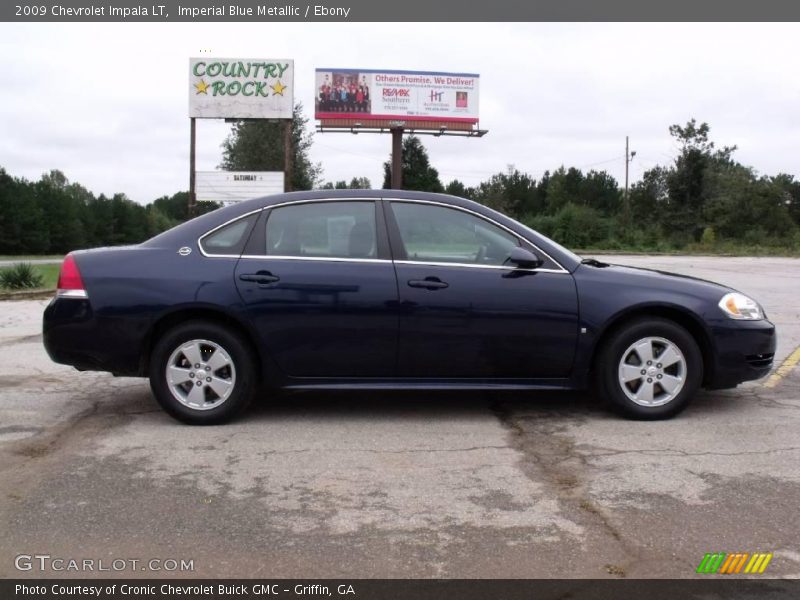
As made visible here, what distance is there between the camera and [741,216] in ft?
194

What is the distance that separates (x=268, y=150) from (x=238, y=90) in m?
24.9

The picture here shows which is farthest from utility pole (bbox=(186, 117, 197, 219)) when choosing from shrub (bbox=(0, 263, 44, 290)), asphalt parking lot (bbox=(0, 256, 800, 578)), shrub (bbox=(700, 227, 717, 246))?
shrub (bbox=(700, 227, 717, 246))

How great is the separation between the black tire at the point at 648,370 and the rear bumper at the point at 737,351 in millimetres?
139

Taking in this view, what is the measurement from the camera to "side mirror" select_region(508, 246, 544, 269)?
5164mm

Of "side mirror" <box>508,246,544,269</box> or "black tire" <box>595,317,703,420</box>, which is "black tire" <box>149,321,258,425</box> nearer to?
"side mirror" <box>508,246,544,269</box>

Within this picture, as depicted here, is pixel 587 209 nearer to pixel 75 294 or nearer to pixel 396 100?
pixel 396 100

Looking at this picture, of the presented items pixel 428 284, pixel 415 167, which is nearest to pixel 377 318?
pixel 428 284

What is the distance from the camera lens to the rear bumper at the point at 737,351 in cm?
529

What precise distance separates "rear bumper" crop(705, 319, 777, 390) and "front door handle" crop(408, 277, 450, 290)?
1911 mm

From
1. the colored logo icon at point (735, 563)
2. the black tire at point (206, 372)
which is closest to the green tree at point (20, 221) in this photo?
the black tire at point (206, 372)
